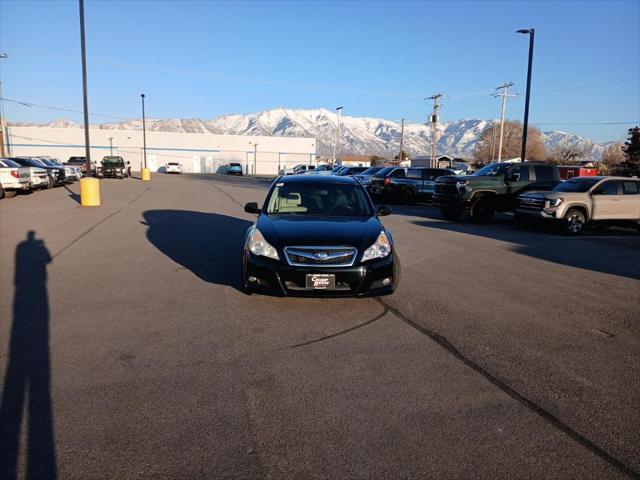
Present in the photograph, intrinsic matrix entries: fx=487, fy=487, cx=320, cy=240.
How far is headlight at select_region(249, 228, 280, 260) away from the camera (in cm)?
560

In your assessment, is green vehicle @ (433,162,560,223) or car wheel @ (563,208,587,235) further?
green vehicle @ (433,162,560,223)

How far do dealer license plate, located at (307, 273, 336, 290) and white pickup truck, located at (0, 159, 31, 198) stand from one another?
67.2 feet

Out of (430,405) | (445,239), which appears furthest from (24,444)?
(445,239)

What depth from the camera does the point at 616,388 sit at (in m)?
3.94

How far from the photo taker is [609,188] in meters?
14.3

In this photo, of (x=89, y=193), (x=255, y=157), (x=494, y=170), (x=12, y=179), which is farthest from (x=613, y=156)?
(x=12, y=179)

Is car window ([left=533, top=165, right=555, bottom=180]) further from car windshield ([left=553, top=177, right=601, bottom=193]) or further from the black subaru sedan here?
the black subaru sedan

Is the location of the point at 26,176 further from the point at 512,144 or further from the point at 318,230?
the point at 512,144

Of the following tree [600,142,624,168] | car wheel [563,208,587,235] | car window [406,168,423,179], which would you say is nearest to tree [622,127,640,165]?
tree [600,142,624,168]

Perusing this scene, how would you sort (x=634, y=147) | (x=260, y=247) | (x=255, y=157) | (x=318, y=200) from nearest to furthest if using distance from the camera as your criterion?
1. (x=260, y=247)
2. (x=318, y=200)
3. (x=634, y=147)
4. (x=255, y=157)

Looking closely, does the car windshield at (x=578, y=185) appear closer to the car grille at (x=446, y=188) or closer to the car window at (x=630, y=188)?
the car window at (x=630, y=188)

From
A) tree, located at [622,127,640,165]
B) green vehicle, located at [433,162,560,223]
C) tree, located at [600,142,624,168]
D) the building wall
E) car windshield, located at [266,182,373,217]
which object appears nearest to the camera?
car windshield, located at [266,182,373,217]

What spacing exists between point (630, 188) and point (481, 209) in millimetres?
4263

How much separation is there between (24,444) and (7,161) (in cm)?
2524
